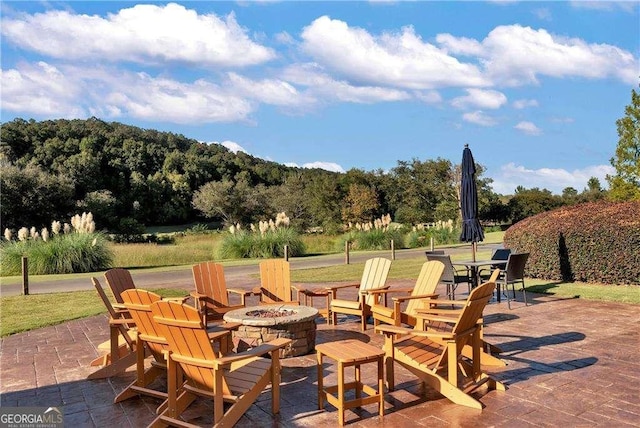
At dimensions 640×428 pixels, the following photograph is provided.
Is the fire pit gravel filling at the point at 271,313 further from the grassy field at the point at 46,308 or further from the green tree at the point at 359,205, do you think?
the green tree at the point at 359,205

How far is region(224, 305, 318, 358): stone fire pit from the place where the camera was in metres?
5.67

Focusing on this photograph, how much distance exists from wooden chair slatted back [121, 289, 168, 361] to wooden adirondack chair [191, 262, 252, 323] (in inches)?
90.7

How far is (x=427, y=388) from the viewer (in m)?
4.80

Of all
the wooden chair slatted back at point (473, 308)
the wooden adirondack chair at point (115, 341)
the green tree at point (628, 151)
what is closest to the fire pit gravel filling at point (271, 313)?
the wooden adirondack chair at point (115, 341)

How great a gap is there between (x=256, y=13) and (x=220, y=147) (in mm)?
52920

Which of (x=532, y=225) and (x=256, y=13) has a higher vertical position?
(x=256, y=13)

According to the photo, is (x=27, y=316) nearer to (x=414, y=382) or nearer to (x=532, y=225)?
(x=414, y=382)

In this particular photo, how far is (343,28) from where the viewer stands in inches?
484

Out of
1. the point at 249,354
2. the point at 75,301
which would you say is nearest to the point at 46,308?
the point at 75,301

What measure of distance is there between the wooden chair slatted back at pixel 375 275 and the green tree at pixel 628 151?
21892 mm

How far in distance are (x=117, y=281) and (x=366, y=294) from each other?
331 cm

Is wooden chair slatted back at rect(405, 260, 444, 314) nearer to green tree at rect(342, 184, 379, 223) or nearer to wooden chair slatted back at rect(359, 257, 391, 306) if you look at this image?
wooden chair slatted back at rect(359, 257, 391, 306)

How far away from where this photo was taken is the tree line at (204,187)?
145 feet

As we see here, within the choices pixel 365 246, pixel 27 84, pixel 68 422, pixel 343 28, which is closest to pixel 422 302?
pixel 68 422
